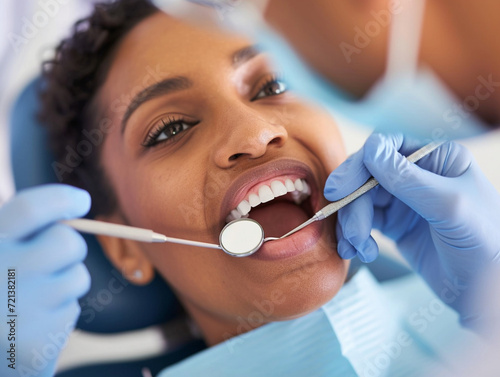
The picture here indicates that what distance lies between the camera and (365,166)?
95cm

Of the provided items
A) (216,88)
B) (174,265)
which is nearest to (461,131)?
(216,88)

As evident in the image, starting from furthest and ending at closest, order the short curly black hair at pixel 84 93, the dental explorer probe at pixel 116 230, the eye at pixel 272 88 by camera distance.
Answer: the short curly black hair at pixel 84 93
the eye at pixel 272 88
the dental explorer probe at pixel 116 230

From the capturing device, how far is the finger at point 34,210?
Answer: 2.88 ft

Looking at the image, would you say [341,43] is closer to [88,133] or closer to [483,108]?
[483,108]

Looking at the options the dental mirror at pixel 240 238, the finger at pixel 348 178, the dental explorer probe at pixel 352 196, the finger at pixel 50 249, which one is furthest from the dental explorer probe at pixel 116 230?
the finger at pixel 348 178

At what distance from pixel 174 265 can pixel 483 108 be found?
0.87m

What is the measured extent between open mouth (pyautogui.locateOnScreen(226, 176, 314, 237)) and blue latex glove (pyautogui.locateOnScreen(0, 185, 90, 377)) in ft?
1.05

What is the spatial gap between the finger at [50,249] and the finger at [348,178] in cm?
50

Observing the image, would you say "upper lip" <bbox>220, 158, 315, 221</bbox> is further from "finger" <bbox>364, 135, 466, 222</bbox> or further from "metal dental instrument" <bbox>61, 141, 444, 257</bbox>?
"finger" <bbox>364, 135, 466, 222</bbox>

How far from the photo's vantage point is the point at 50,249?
89 cm

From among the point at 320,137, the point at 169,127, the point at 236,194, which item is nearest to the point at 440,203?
the point at 320,137

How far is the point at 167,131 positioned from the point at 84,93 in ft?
1.07

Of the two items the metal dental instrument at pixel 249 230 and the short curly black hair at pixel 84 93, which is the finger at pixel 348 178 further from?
the short curly black hair at pixel 84 93

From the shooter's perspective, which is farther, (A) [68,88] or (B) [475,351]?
(A) [68,88]
